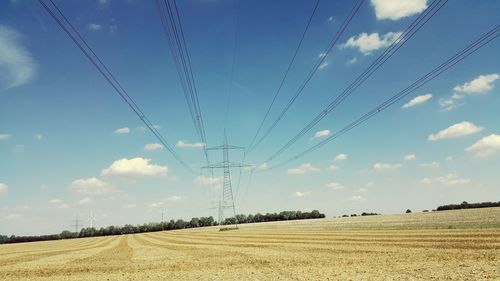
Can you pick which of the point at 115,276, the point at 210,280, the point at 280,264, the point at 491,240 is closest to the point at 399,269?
the point at 280,264

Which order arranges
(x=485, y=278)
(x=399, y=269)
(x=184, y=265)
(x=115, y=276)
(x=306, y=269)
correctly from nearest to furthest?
(x=485, y=278) → (x=399, y=269) → (x=306, y=269) → (x=115, y=276) → (x=184, y=265)

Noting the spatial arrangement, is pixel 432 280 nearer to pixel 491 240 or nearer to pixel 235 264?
pixel 235 264

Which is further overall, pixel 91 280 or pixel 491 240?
pixel 491 240

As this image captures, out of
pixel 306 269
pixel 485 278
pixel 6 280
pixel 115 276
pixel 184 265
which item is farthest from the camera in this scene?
pixel 184 265

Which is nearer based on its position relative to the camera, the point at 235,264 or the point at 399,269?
the point at 399,269

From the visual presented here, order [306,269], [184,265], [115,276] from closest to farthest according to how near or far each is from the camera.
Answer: [306,269] < [115,276] < [184,265]

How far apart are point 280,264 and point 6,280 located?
17.9 m

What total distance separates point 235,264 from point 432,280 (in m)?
12.9

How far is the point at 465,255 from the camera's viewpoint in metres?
21.7

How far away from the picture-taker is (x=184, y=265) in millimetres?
26438

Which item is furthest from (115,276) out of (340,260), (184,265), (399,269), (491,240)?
(491,240)

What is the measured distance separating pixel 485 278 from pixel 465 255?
23.0 feet

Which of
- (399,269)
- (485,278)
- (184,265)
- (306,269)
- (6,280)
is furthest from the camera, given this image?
(184,265)

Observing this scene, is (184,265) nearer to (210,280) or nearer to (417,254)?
(210,280)
